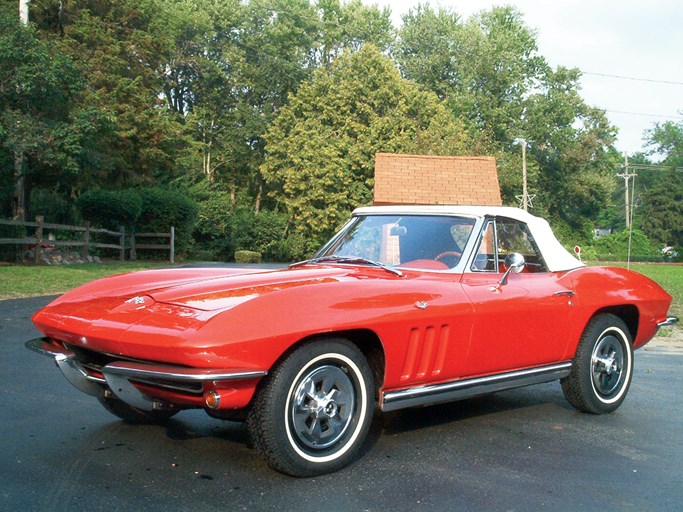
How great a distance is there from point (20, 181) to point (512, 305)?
75.9ft

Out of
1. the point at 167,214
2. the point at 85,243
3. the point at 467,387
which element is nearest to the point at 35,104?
the point at 85,243

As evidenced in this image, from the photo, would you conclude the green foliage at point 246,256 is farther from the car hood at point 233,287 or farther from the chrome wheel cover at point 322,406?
the chrome wheel cover at point 322,406

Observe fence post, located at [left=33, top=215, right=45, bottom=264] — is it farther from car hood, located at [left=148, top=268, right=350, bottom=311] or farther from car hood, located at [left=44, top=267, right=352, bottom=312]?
car hood, located at [left=148, top=268, right=350, bottom=311]

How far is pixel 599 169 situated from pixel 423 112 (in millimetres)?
19447

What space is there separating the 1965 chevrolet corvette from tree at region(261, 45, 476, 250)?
42.3 m

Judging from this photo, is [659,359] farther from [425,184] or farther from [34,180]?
[34,180]

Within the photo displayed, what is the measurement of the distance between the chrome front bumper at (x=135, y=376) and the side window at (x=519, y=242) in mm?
2483

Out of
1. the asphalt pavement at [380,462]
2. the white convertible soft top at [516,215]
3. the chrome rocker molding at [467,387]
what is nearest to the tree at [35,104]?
the asphalt pavement at [380,462]

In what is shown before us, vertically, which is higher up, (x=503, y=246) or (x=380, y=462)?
(x=503, y=246)

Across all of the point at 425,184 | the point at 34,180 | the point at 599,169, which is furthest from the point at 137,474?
the point at 599,169

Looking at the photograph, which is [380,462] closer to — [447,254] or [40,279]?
[447,254]

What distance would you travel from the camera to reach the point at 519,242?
573cm

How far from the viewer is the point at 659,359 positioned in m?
8.94

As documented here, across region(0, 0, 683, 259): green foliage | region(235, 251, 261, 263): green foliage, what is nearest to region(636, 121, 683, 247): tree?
region(0, 0, 683, 259): green foliage
